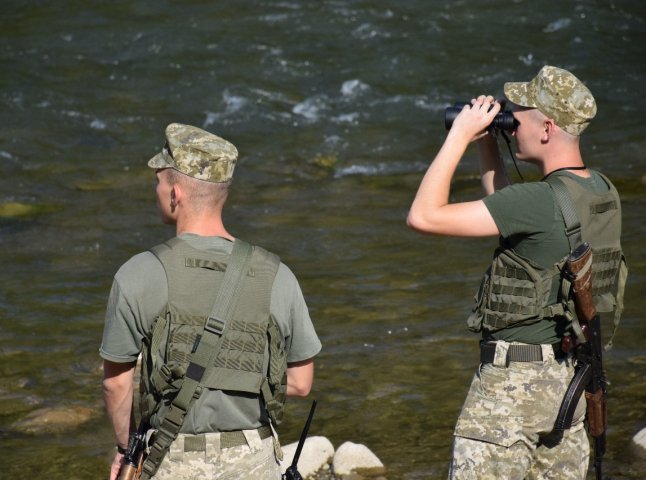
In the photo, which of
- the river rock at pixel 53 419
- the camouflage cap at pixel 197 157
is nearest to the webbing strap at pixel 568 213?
the camouflage cap at pixel 197 157

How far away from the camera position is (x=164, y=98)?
15086mm

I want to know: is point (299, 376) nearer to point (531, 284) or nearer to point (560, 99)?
point (531, 284)

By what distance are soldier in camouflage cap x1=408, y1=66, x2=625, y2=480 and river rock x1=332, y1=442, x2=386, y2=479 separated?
5.95 feet

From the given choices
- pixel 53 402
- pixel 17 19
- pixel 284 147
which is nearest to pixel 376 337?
pixel 53 402

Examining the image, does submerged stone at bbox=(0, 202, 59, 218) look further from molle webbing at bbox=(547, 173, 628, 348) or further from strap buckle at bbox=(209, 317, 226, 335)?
strap buckle at bbox=(209, 317, 226, 335)

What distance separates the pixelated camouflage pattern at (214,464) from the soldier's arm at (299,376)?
0.90ft

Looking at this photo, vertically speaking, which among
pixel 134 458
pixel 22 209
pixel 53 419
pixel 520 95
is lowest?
pixel 22 209

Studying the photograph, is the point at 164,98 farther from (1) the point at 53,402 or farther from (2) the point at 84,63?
(1) the point at 53,402

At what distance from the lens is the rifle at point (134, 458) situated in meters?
3.48

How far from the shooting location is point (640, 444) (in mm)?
6082

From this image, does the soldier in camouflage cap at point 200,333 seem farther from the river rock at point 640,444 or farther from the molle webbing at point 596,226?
the river rock at point 640,444

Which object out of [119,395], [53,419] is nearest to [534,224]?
[119,395]

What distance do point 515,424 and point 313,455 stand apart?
2119 mm

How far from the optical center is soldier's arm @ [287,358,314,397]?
371 cm
